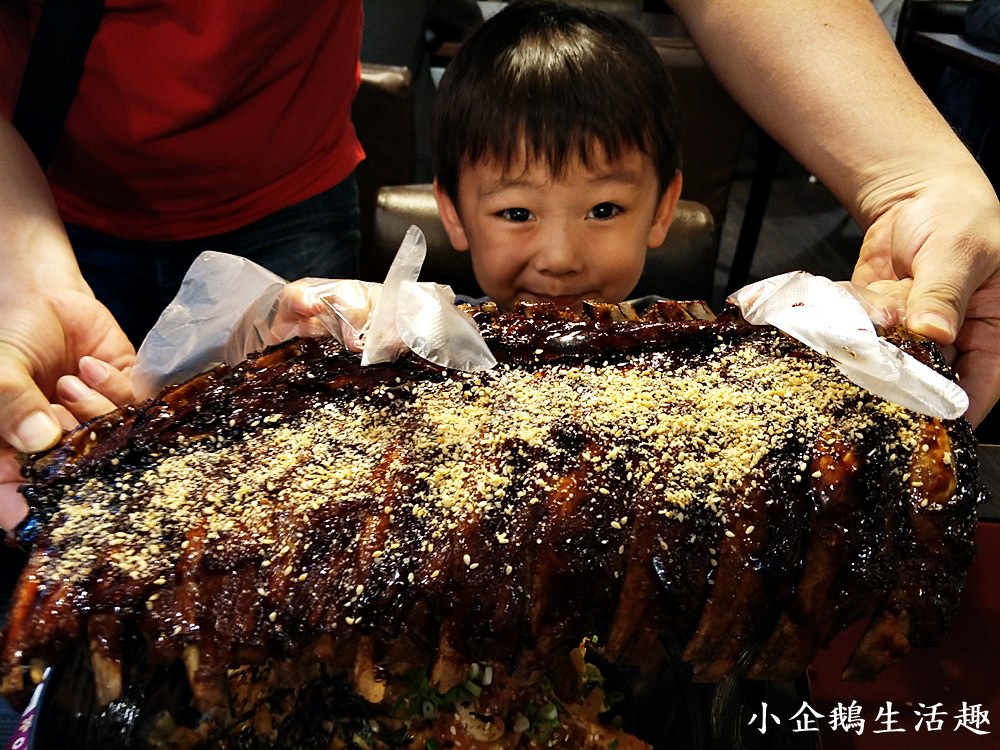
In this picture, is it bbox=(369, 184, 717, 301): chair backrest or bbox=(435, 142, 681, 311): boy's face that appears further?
bbox=(369, 184, 717, 301): chair backrest

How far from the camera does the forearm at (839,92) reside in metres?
1.67

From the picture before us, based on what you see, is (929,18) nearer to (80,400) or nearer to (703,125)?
(703,125)

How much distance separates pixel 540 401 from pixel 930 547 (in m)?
0.55

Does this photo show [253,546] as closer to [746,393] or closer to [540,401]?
[540,401]

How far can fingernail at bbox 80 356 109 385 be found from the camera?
1.33 metres

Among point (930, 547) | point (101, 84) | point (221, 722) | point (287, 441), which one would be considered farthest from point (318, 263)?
point (930, 547)

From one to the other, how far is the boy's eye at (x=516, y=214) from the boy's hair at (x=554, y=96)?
0.11 m

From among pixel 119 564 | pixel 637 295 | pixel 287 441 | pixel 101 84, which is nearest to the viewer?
pixel 119 564

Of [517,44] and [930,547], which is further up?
[517,44]

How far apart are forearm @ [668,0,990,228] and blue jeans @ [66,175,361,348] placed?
1230 mm

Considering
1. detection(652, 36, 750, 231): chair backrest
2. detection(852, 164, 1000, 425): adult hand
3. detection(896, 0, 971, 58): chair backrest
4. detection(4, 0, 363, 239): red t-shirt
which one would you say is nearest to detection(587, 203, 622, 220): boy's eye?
detection(852, 164, 1000, 425): adult hand

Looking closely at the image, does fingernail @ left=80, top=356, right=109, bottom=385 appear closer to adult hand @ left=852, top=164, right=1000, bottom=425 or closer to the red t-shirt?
the red t-shirt

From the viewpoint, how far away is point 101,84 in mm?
1796

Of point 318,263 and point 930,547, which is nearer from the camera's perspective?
point 930,547
